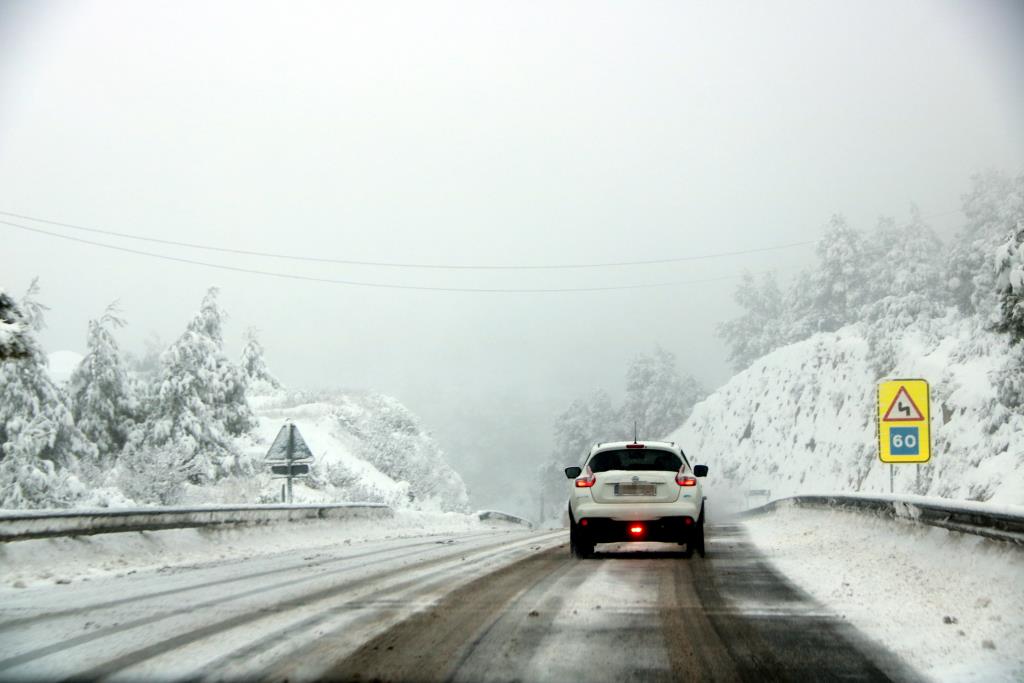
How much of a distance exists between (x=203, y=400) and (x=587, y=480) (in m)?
41.0

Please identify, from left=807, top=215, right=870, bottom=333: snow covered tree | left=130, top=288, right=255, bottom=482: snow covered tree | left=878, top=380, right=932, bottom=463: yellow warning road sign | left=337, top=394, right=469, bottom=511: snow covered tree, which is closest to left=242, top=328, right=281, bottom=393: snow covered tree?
left=130, top=288, right=255, bottom=482: snow covered tree

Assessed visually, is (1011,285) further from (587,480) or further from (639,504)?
(587,480)

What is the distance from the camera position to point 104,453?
48.8 m

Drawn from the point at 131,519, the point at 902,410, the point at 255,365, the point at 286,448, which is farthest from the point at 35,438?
the point at 902,410

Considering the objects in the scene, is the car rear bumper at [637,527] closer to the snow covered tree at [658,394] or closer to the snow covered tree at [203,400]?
the snow covered tree at [203,400]

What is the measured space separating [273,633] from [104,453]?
4571 cm

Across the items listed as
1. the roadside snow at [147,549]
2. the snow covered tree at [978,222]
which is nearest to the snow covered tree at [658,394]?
the snow covered tree at [978,222]

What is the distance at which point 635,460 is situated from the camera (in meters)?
14.7

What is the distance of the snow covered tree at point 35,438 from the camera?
40812mm

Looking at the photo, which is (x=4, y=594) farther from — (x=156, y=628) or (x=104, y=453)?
(x=104, y=453)

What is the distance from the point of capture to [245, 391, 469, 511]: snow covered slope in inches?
2194

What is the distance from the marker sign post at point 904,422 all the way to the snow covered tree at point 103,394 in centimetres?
4099

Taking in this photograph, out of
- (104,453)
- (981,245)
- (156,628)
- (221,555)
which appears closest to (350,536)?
(221,555)

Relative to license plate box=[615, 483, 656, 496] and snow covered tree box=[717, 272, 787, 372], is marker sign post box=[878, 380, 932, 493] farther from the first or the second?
snow covered tree box=[717, 272, 787, 372]
